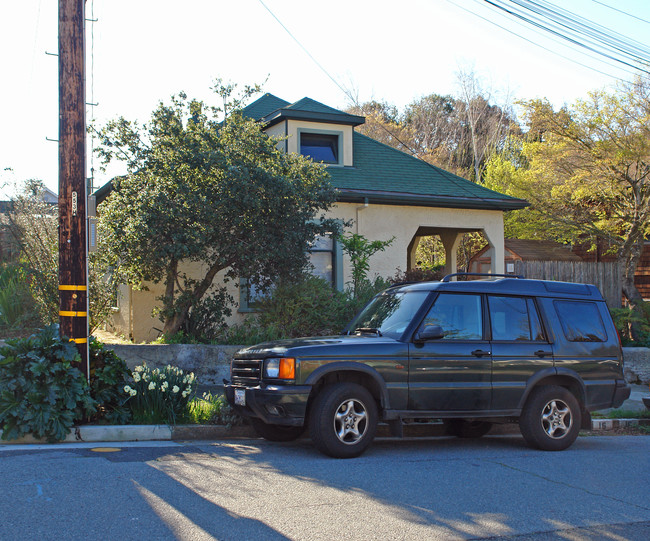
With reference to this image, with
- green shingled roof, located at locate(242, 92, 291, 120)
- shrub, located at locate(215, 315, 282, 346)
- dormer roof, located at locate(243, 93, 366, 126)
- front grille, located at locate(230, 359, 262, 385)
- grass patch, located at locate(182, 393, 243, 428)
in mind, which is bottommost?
grass patch, located at locate(182, 393, 243, 428)

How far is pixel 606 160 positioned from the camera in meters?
17.7

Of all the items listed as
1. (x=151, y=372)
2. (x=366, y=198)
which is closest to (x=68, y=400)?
(x=151, y=372)

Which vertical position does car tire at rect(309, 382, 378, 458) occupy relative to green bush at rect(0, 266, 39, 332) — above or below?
below

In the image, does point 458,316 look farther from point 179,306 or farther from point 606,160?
point 606,160

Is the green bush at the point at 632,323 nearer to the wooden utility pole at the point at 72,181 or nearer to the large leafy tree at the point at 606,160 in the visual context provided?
the large leafy tree at the point at 606,160

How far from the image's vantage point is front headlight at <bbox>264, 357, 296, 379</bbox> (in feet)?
22.9

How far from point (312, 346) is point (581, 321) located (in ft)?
12.0

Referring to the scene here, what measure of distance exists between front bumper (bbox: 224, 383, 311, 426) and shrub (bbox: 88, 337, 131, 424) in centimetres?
190

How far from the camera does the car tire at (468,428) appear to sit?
881cm

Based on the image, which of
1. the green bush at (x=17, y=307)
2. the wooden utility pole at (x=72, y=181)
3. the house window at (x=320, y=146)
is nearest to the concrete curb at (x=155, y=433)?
the wooden utility pole at (x=72, y=181)

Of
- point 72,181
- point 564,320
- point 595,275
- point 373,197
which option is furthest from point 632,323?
point 72,181

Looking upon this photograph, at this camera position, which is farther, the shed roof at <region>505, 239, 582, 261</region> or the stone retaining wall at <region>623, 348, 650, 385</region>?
the shed roof at <region>505, 239, 582, 261</region>

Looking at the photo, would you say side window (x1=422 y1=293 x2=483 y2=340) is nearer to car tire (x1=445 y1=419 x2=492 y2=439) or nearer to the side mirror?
the side mirror

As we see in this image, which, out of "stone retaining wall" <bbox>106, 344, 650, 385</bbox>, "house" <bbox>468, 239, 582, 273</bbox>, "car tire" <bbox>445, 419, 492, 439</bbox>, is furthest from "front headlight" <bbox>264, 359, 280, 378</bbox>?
"house" <bbox>468, 239, 582, 273</bbox>
